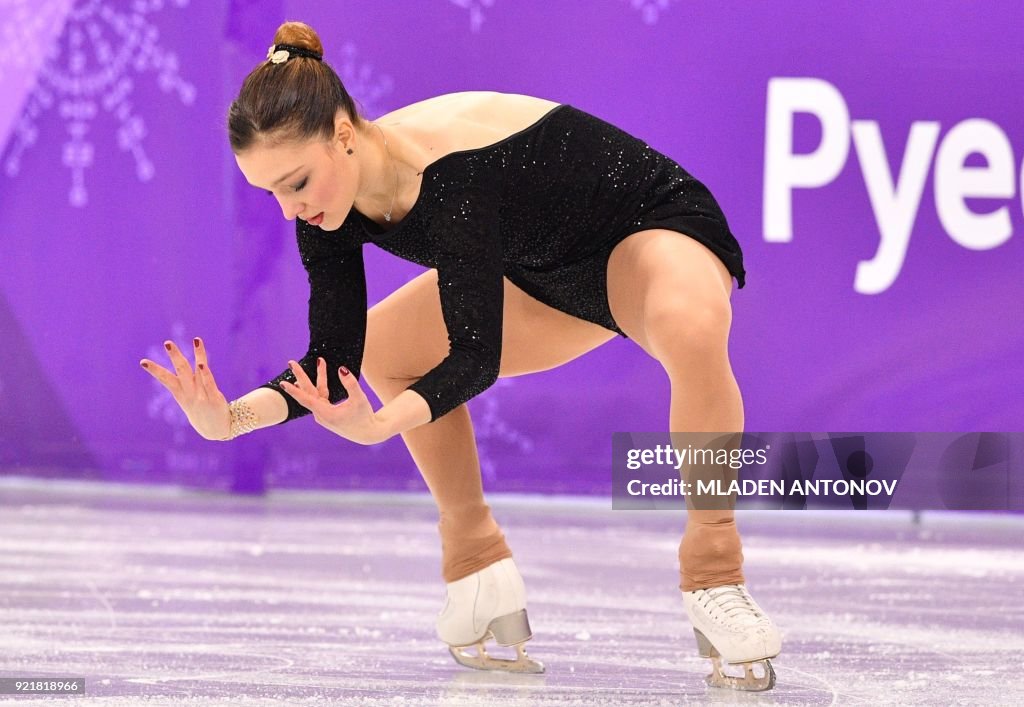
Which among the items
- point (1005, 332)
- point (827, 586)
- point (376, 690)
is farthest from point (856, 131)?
point (376, 690)

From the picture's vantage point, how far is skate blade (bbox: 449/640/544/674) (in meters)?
2.06

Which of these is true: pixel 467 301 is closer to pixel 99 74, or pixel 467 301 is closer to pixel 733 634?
pixel 733 634

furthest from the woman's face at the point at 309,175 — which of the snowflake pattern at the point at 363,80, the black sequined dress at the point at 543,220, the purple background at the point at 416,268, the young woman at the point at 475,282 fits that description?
the snowflake pattern at the point at 363,80

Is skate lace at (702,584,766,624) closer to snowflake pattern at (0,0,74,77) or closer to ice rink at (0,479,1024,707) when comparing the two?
ice rink at (0,479,1024,707)

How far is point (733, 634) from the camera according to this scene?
1.85m

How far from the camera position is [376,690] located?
185 centimetres

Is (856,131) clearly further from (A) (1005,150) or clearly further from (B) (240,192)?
(B) (240,192)

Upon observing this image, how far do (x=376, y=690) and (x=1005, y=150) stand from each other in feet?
9.82

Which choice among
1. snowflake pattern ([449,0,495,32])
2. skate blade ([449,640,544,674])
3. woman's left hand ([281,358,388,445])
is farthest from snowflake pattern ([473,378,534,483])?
woman's left hand ([281,358,388,445])

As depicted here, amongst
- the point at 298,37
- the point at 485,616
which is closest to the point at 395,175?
the point at 298,37

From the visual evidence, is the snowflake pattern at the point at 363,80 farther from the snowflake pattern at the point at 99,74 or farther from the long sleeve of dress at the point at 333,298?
the long sleeve of dress at the point at 333,298

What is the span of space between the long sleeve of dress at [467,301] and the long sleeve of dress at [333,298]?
26 centimetres

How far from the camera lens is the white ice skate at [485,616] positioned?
2.11 meters

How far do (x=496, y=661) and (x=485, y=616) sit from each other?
70mm
